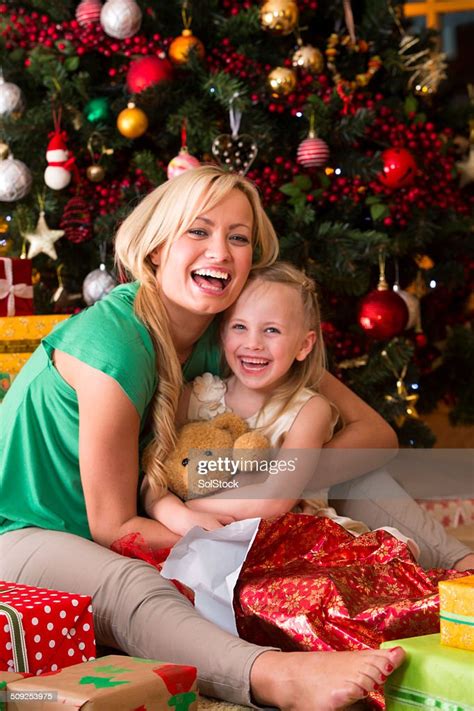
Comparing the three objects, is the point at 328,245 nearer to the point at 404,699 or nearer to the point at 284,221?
the point at 284,221

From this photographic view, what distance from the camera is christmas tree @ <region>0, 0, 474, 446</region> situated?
2.49 m

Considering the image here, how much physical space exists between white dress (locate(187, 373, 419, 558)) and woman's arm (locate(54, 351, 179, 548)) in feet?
0.66

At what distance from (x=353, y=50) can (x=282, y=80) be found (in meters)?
0.32

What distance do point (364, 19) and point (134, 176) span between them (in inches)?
30.0

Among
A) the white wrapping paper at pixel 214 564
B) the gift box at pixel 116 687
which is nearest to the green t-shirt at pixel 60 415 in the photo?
the white wrapping paper at pixel 214 564

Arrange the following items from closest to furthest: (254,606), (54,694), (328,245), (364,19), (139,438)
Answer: (54,694), (254,606), (139,438), (328,245), (364,19)

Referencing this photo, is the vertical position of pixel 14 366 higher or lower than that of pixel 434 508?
higher

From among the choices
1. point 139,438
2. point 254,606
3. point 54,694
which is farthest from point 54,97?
point 54,694

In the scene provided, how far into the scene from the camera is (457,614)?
1.09 meters

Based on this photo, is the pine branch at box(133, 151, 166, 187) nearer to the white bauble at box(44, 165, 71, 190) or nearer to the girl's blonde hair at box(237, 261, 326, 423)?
the white bauble at box(44, 165, 71, 190)

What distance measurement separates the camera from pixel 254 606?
4.40 feet

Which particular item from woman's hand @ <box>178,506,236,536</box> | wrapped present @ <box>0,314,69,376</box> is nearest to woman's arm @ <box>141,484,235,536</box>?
woman's hand @ <box>178,506,236,536</box>

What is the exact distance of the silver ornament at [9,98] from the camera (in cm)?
258

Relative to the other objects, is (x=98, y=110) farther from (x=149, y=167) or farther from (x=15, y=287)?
(x=15, y=287)
